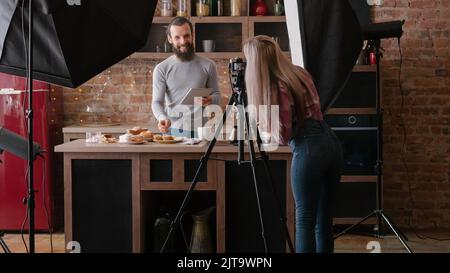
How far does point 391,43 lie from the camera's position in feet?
17.4

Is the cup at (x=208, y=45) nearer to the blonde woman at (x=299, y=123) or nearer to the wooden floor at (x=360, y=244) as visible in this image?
the wooden floor at (x=360, y=244)

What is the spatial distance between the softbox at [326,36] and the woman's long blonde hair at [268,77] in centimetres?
9

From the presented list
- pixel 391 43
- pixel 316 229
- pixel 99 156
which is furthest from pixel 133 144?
pixel 391 43

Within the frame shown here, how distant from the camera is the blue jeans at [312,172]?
2.89 m

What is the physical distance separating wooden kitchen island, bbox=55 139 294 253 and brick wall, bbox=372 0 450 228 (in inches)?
77.2

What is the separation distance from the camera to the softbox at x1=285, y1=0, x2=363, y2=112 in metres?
2.69

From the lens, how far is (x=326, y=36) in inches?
107

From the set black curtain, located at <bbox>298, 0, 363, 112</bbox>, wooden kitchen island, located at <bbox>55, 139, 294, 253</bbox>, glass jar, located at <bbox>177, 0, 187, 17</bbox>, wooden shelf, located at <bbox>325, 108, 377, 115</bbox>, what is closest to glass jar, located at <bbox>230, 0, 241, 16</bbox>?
glass jar, located at <bbox>177, 0, 187, 17</bbox>

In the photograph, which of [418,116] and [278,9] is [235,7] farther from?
[418,116]

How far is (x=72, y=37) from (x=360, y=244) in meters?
3.17

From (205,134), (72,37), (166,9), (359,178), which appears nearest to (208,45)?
(166,9)

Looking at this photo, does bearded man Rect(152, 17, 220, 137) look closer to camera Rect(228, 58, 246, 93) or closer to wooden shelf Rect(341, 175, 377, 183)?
camera Rect(228, 58, 246, 93)

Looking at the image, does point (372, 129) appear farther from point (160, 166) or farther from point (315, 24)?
point (315, 24)

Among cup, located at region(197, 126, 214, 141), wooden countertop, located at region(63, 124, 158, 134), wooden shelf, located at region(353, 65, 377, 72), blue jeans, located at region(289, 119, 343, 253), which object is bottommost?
blue jeans, located at region(289, 119, 343, 253)
